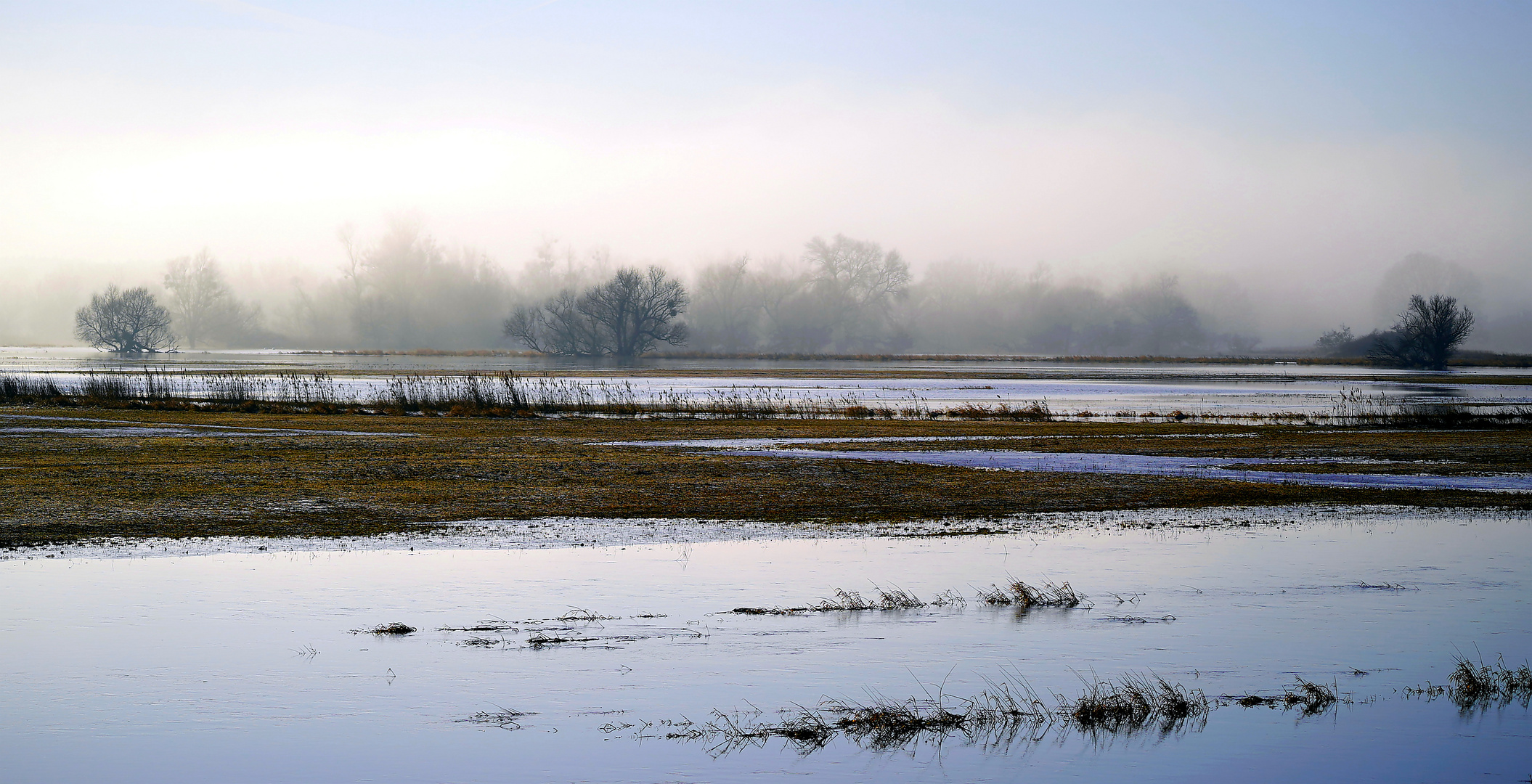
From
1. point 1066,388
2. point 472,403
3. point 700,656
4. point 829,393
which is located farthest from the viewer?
point 1066,388

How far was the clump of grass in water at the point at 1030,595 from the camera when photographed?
11938 mm

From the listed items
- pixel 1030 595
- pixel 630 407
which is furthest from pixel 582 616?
pixel 630 407

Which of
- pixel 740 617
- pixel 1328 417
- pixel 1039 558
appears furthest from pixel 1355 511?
pixel 1328 417

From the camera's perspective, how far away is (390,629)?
1050 centimetres

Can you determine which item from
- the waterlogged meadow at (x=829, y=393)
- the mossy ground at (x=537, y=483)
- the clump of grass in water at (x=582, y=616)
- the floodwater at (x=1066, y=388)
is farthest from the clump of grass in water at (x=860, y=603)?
the floodwater at (x=1066, y=388)

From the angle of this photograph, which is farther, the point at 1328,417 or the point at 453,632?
the point at 1328,417

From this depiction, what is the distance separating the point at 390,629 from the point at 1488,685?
9.17 m

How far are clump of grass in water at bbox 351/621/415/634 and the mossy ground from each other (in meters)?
5.79

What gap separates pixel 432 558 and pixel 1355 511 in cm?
A: 1442

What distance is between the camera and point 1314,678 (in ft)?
30.5

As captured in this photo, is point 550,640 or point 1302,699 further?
point 550,640

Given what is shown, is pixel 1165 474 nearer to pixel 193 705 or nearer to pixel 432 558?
pixel 432 558

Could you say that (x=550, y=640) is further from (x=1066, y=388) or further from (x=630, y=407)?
(x=1066, y=388)

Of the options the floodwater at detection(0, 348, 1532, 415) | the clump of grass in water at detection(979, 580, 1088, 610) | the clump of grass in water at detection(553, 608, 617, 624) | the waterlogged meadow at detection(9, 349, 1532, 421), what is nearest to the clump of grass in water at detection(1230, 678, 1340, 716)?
the clump of grass in water at detection(979, 580, 1088, 610)
